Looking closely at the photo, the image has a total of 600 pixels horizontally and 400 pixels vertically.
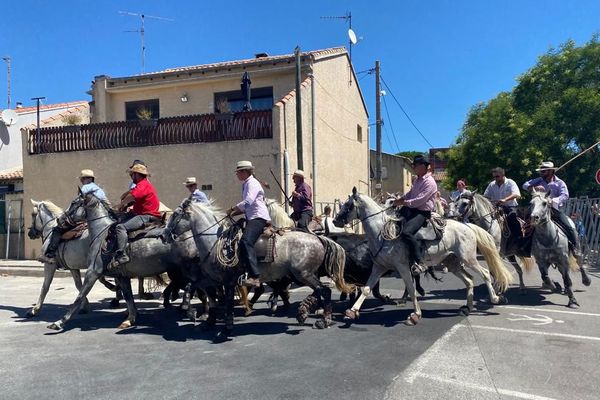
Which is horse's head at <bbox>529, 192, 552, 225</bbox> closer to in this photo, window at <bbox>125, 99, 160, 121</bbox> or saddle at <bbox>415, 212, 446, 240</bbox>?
saddle at <bbox>415, 212, 446, 240</bbox>

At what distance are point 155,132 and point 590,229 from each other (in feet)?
45.7

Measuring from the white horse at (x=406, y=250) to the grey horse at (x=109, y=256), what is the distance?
3.00 metres

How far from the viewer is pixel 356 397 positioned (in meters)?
4.38

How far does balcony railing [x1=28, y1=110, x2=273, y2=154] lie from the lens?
14.9 metres

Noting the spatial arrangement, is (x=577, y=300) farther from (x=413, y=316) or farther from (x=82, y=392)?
(x=82, y=392)

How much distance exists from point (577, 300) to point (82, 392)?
815 centimetres

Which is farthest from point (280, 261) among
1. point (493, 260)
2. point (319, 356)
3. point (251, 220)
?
point (493, 260)

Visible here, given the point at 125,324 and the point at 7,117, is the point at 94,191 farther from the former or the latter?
the point at 7,117

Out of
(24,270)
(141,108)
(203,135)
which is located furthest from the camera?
(141,108)

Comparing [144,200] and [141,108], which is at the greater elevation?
[141,108]

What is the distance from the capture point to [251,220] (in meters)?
6.81

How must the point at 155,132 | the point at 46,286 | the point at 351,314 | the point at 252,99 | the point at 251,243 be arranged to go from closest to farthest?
the point at 251,243 → the point at 351,314 → the point at 46,286 → the point at 155,132 → the point at 252,99

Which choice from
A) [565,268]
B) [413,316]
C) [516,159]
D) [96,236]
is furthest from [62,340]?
[516,159]

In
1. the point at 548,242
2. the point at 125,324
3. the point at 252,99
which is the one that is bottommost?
the point at 125,324
